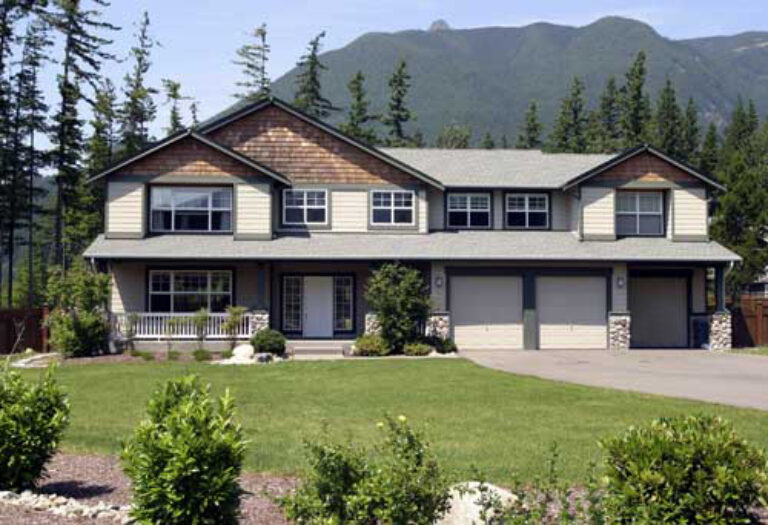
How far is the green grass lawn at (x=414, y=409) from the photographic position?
1037 cm

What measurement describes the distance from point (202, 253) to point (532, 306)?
35.7 ft

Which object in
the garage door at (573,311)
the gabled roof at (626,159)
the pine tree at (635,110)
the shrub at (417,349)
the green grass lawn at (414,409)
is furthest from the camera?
the pine tree at (635,110)

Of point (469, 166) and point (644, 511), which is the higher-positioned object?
point (469, 166)

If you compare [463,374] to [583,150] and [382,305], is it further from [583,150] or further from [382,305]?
[583,150]

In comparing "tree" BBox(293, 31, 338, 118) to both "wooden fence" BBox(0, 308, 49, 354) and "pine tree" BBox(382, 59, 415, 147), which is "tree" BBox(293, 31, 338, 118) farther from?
"wooden fence" BBox(0, 308, 49, 354)

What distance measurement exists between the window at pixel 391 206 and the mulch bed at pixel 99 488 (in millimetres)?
19149

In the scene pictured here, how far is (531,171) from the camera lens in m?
30.6

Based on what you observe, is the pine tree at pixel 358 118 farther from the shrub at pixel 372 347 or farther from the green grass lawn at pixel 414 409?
the green grass lawn at pixel 414 409

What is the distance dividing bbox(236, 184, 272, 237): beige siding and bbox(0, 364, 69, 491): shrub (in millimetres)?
19119

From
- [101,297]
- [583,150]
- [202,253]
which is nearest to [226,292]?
[202,253]

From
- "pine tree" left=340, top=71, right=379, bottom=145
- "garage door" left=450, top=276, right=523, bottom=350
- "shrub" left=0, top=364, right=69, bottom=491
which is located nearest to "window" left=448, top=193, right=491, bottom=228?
"garage door" left=450, top=276, right=523, bottom=350

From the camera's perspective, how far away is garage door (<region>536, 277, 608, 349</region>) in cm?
2761

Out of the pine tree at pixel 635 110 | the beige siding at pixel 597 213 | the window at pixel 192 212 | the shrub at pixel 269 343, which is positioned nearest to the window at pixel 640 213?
the beige siding at pixel 597 213

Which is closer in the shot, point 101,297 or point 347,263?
point 101,297
